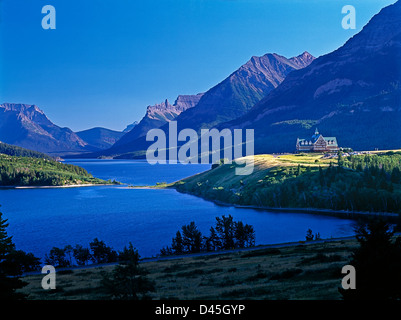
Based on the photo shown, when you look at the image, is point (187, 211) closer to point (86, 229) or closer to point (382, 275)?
point (86, 229)

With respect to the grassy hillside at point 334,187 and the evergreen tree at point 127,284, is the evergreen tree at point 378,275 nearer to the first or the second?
the evergreen tree at point 127,284

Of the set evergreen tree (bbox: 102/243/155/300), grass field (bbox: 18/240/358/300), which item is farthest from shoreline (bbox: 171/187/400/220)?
evergreen tree (bbox: 102/243/155/300)

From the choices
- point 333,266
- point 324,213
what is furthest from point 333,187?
point 333,266

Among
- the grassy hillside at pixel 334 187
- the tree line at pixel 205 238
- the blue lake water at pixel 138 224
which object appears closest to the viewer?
the tree line at pixel 205 238

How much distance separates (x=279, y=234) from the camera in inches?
4673

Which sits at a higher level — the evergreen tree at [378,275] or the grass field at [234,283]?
the evergreen tree at [378,275]

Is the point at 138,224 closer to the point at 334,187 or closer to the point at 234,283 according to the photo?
the point at 334,187

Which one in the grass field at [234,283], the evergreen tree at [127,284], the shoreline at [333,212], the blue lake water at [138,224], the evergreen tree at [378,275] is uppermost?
the evergreen tree at [378,275]

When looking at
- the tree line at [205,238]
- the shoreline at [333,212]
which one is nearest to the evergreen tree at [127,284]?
the tree line at [205,238]

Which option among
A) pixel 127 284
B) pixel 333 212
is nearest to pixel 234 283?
pixel 127 284

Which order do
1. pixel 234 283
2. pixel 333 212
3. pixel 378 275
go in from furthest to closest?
pixel 333 212, pixel 234 283, pixel 378 275
